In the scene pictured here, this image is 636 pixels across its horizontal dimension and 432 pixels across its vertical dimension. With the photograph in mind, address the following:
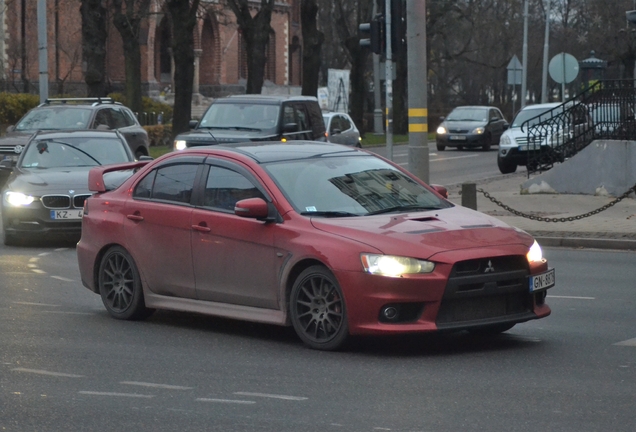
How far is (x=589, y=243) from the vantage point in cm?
1602

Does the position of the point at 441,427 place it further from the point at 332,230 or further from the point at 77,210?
the point at 77,210

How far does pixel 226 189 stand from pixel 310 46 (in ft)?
130

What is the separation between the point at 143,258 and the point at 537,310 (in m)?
3.19

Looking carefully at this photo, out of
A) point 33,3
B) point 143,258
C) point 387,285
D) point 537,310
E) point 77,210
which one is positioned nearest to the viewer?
point 387,285

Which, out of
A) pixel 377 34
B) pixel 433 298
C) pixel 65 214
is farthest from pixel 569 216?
pixel 433 298

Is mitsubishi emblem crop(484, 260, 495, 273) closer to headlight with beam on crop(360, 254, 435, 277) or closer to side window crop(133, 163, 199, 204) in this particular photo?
headlight with beam on crop(360, 254, 435, 277)

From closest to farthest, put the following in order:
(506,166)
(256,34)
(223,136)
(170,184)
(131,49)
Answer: (170,184)
(223,136)
(506,166)
(131,49)
(256,34)

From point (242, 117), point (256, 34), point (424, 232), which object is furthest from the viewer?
point (256, 34)

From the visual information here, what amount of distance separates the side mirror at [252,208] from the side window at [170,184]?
3.16 feet

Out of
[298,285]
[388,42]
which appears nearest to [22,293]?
[298,285]

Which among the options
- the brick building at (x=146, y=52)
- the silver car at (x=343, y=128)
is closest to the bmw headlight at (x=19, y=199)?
the silver car at (x=343, y=128)

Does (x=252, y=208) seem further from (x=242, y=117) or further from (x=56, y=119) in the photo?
(x=56, y=119)

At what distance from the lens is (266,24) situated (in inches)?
1719

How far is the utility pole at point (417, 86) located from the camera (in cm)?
1773
